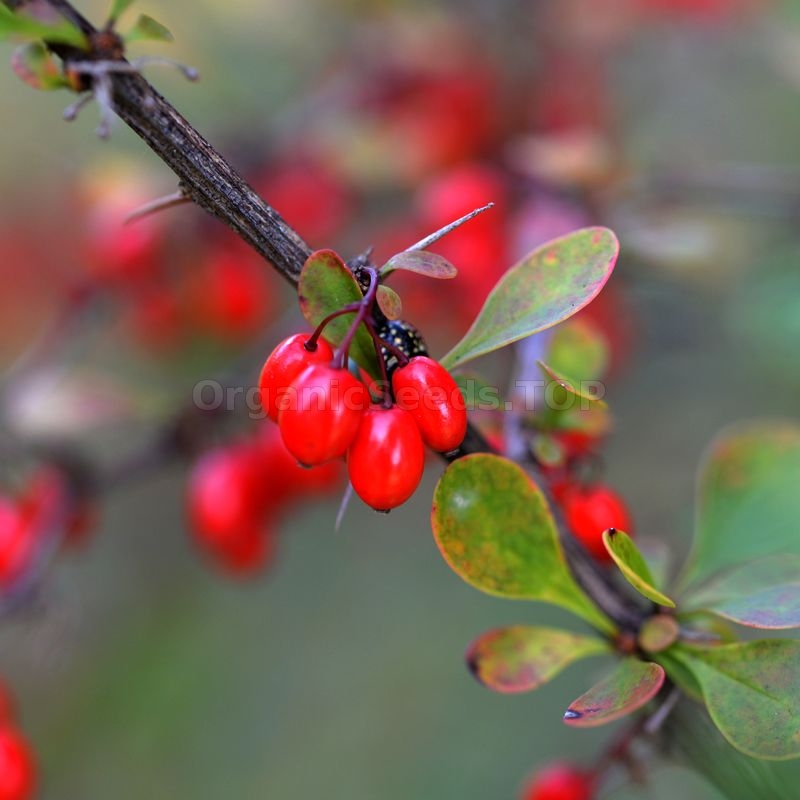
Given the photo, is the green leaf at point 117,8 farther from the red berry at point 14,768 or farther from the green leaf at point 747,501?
the red berry at point 14,768

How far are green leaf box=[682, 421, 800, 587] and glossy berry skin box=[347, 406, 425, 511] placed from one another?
33 cm

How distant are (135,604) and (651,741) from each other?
1.49 meters

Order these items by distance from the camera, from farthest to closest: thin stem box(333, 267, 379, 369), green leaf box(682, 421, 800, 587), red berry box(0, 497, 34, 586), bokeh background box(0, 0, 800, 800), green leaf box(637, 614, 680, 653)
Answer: bokeh background box(0, 0, 800, 800), red berry box(0, 497, 34, 586), green leaf box(682, 421, 800, 587), green leaf box(637, 614, 680, 653), thin stem box(333, 267, 379, 369)

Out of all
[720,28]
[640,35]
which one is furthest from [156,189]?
[720,28]

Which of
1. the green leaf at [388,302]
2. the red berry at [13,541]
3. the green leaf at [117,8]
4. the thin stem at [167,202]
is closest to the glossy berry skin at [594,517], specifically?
the green leaf at [388,302]

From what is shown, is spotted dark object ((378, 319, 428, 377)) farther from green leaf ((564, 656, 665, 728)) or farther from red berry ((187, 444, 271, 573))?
red berry ((187, 444, 271, 573))

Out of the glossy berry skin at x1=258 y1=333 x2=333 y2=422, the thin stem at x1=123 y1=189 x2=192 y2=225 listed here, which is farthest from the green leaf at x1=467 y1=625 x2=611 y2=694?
the thin stem at x1=123 y1=189 x2=192 y2=225

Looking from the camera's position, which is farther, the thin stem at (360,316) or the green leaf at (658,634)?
the green leaf at (658,634)

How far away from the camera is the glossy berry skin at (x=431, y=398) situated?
0.53 metres

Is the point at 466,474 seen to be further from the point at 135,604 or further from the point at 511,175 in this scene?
the point at 135,604

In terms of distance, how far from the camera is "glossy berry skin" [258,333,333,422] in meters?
0.55

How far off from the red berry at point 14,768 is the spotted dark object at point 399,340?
2.04ft

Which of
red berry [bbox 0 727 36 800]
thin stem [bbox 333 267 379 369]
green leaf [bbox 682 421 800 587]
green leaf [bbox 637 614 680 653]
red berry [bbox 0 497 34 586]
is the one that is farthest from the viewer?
red berry [bbox 0 497 34 586]

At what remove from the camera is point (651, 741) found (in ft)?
2.27
